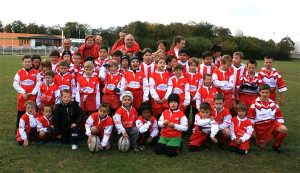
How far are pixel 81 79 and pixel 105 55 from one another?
3.54ft

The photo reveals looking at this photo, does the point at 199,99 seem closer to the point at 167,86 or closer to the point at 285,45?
the point at 167,86

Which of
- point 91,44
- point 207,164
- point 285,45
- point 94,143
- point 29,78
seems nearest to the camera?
point 207,164

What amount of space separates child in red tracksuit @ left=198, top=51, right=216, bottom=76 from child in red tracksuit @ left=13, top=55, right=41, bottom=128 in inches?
143

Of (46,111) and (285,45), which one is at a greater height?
(285,45)

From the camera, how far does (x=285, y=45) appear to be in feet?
237

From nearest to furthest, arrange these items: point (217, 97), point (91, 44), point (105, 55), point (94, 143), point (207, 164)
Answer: point (207, 164), point (94, 143), point (217, 97), point (105, 55), point (91, 44)

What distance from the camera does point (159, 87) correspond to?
678cm

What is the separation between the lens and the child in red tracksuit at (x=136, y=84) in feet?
22.1

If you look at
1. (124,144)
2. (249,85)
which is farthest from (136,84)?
(249,85)

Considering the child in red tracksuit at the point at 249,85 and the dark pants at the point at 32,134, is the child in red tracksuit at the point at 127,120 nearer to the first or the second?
the dark pants at the point at 32,134

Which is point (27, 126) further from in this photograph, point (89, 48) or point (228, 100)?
point (228, 100)

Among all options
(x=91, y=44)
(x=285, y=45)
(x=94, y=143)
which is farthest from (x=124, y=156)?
(x=285, y=45)

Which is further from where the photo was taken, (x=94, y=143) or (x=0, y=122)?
(x=0, y=122)

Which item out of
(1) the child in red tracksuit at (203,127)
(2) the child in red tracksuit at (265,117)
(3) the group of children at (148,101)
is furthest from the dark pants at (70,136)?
(2) the child in red tracksuit at (265,117)
